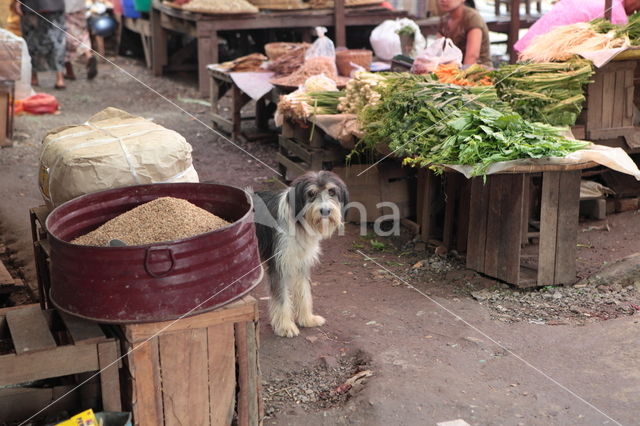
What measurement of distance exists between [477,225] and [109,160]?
8.62 feet

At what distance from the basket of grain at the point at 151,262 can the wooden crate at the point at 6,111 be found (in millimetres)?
5794

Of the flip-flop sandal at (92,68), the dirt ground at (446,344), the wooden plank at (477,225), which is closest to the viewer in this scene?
the dirt ground at (446,344)

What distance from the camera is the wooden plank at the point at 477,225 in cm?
509

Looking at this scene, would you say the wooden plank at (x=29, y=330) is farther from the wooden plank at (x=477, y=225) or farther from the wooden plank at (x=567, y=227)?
the wooden plank at (x=567, y=227)

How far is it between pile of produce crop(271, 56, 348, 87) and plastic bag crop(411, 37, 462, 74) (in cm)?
105

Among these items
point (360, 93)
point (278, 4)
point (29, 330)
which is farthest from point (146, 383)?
point (278, 4)

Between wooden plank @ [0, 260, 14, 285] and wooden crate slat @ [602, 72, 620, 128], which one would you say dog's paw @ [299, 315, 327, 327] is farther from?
wooden crate slat @ [602, 72, 620, 128]

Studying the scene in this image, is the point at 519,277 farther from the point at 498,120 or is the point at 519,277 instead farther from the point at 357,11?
the point at 357,11

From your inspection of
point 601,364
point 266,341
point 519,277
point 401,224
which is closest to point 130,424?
point 266,341

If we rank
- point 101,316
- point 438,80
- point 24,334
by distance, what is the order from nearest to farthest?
point 101,316 < point 24,334 < point 438,80

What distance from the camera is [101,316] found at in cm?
273

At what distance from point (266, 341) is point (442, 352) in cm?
99

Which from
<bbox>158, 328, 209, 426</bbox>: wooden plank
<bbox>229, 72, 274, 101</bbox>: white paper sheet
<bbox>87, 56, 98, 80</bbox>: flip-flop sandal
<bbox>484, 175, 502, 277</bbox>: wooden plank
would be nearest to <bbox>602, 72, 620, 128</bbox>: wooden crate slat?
<bbox>484, 175, 502, 277</bbox>: wooden plank

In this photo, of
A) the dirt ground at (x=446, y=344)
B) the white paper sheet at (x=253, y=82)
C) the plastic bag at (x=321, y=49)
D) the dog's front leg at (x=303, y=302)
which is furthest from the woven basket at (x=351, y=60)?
the dog's front leg at (x=303, y=302)
